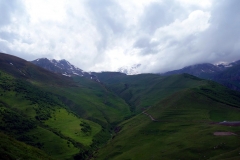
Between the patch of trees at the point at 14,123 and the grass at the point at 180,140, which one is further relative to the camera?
the patch of trees at the point at 14,123

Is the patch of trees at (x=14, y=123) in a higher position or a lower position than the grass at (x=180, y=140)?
higher

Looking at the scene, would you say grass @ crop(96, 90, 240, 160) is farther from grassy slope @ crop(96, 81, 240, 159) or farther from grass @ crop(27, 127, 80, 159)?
grass @ crop(27, 127, 80, 159)

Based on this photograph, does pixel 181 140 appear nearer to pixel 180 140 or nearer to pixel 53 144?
pixel 180 140

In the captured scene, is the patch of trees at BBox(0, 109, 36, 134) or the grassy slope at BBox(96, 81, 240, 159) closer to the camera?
the grassy slope at BBox(96, 81, 240, 159)

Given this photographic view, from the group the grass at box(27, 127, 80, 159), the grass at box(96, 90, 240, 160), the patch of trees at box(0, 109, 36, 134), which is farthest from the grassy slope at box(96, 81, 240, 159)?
the patch of trees at box(0, 109, 36, 134)

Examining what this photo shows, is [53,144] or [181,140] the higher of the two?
[181,140]

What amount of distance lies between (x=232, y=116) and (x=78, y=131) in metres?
132

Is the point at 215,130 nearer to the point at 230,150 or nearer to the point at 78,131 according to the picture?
the point at 230,150

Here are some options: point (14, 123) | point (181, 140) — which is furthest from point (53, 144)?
point (181, 140)

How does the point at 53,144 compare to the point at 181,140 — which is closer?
the point at 181,140

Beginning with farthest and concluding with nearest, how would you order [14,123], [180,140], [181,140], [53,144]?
[14,123] < [53,144] < [180,140] < [181,140]

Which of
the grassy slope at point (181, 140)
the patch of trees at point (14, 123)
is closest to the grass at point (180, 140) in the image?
the grassy slope at point (181, 140)

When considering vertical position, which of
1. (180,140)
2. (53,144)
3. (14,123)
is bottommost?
(53,144)

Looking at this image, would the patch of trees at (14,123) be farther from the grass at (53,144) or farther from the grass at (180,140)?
the grass at (180,140)
